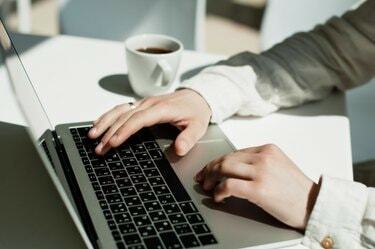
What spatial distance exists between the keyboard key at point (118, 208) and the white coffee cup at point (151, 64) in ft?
1.24

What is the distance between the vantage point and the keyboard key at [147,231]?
0.74 meters

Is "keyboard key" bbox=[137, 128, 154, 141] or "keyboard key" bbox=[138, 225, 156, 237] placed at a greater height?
"keyboard key" bbox=[138, 225, 156, 237]

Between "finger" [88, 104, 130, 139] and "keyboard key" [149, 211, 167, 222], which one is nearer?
"keyboard key" [149, 211, 167, 222]

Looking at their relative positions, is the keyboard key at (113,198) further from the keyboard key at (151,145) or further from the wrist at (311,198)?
the wrist at (311,198)

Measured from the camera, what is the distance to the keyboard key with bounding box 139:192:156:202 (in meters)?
0.81

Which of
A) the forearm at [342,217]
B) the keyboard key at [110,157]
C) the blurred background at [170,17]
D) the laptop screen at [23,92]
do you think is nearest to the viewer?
the laptop screen at [23,92]

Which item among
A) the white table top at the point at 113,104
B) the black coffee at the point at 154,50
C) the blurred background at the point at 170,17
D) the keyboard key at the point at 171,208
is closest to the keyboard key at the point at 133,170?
the keyboard key at the point at 171,208

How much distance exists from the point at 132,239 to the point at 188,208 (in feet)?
0.34

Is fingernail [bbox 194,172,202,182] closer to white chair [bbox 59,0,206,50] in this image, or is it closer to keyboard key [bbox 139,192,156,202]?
keyboard key [bbox 139,192,156,202]

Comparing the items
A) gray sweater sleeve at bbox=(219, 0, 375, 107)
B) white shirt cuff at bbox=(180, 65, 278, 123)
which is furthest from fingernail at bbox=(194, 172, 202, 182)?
gray sweater sleeve at bbox=(219, 0, 375, 107)

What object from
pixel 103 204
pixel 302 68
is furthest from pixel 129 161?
pixel 302 68

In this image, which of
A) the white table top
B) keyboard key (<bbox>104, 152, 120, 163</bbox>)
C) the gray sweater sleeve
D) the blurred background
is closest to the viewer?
keyboard key (<bbox>104, 152, 120, 163</bbox>)

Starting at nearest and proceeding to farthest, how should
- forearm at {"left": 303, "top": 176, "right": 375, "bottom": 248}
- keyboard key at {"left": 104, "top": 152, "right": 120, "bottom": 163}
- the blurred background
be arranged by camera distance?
forearm at {"left": 303, "top": 176, "right": 375, "bottom": 248}, keyboard key at {"left": 104, "top": 152, "right": 120, "bottom": 163}, the blurred background

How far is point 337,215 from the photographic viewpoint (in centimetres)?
82
